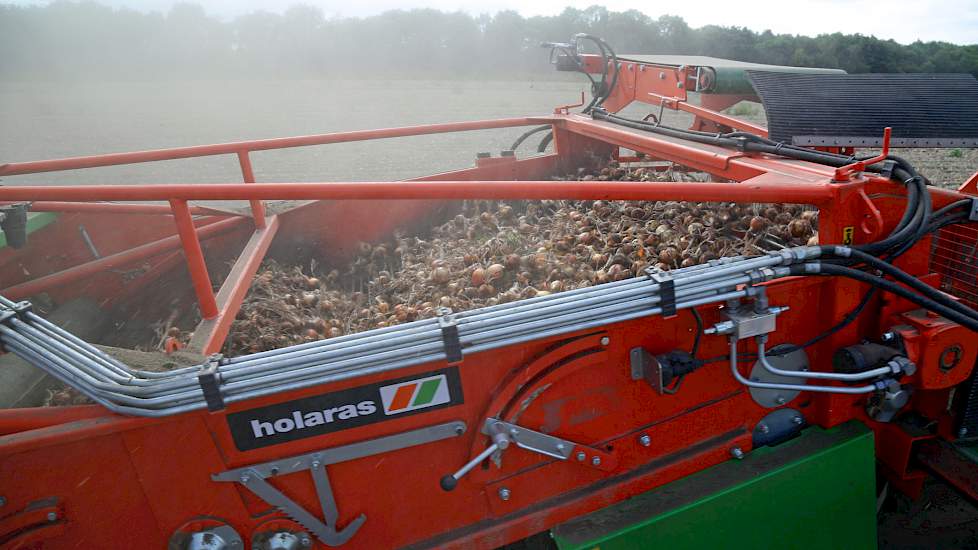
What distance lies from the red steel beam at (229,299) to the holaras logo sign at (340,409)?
49 centimetres

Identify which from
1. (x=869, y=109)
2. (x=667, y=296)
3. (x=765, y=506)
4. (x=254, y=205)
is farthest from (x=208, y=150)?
(x=869, y=109)

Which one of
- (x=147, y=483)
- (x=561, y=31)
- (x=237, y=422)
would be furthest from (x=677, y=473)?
(x=561, y=31)

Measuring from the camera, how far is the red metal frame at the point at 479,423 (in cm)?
168

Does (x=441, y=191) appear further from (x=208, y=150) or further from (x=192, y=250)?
(x=208, y=150)

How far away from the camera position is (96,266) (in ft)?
9.92

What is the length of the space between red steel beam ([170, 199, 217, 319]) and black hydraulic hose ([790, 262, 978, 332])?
79.6 inches

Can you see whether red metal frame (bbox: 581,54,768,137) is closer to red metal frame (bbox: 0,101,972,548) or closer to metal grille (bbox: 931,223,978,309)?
metal grille (bbox: 931,223,978,309)

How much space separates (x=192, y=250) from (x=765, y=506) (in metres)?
2.26

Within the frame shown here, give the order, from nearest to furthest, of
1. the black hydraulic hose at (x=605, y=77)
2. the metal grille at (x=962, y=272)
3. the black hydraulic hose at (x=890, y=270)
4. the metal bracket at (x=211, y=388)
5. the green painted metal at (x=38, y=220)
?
the metal bracket at (x=211, y=388) → the black hydraulic hose at (x=890, y=270) → the metal grille at (x=962, y=272) → the green painted metal at (x=38, y=220) → the black hydraulic hose at (x=605, y=77)

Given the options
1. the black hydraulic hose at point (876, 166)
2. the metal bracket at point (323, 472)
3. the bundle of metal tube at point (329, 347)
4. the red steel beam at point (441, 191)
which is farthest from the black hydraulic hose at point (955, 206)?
the metal bracket at point (323, 472)

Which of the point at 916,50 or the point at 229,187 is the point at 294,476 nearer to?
the point at 229,187

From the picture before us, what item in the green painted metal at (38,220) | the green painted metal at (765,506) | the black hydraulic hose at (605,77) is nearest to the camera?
the green painted metal at (765,506)

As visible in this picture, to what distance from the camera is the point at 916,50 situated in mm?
18938

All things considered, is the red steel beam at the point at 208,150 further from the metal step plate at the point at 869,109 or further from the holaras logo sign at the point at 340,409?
the holaras logo sign at the point at 340,409
